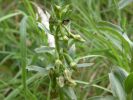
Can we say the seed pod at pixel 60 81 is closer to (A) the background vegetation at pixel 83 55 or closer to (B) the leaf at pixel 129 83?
(A) the background vegetation at pixel 83 55

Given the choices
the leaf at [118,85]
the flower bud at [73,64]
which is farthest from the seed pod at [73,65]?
the leaf at [118,85]

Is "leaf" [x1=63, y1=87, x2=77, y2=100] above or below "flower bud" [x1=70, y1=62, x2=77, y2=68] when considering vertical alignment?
below

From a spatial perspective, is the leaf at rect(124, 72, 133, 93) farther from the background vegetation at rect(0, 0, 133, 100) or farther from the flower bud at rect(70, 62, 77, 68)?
the flower bud at rect(70, 62, 77, 68)

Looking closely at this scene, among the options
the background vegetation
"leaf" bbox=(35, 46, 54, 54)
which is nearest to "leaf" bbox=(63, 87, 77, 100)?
the background vegetation

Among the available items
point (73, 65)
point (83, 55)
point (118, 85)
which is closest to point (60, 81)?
point (73, 65)

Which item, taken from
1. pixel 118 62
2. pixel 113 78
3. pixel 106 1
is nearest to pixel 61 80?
pixel 113 78

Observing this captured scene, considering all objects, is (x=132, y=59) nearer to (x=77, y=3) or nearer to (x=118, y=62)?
(x=118, y=62)

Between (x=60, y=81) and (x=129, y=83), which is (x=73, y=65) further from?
(x=129, y=83)
